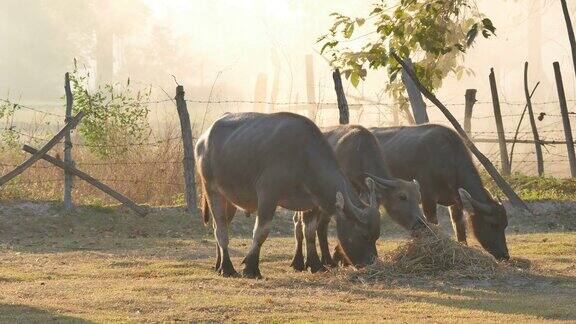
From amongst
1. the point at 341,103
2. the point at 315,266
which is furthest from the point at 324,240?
the point at 341,103

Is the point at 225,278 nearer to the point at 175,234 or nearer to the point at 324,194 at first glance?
the point at 324,194

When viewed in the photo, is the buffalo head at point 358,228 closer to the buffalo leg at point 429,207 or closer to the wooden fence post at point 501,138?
the buffalo leg at point 429,207

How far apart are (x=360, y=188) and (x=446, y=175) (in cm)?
171

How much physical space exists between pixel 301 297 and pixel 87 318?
7.89 feet

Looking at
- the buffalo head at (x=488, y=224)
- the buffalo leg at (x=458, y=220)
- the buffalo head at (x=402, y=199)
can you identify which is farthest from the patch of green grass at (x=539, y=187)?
the buffalo head at (x=402, y=199)

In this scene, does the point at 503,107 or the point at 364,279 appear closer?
the point at 364,279

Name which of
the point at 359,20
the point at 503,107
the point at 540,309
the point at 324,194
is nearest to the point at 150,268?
the point at 324,194

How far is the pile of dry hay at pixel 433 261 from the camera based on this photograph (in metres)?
12.8

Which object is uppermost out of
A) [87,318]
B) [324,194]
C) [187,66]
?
[187,66]

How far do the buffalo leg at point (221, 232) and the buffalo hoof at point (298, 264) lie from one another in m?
1.00

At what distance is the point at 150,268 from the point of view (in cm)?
1431

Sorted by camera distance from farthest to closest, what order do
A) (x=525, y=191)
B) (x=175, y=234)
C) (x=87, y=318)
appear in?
1. (x=525, y=191)
2. (x=175, y=234)
3. (x=87, y=318)

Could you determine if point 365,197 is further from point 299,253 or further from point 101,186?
point 101,186

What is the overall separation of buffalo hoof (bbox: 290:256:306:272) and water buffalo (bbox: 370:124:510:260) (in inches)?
78.0
